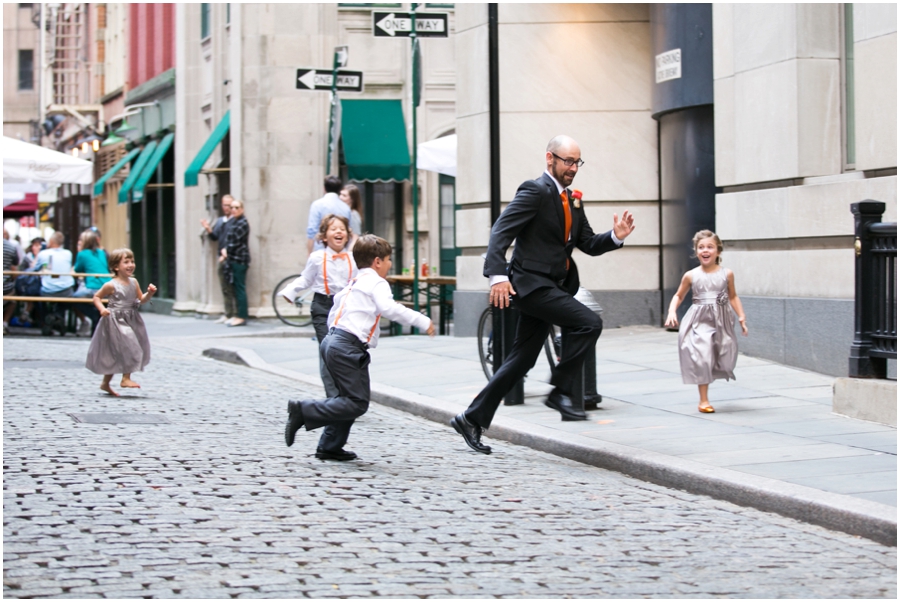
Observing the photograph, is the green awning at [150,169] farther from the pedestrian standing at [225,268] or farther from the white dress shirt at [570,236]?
the white dress shirt at [570,236]

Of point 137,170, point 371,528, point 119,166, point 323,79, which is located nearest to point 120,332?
point 371,528

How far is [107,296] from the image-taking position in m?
11.3

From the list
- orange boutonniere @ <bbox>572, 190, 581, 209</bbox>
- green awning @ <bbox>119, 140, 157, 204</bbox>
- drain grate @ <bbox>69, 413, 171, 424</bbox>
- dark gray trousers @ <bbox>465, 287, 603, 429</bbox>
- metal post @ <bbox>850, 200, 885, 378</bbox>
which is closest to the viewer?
dark gray trousers @ <bbox>465, 287, 603, 429</bbox>

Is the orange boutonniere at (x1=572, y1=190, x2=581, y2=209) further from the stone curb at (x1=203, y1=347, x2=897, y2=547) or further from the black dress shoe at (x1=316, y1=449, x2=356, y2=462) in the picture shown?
the black dress shoe at (x1=316, y1=449, x2=356, y2=462)

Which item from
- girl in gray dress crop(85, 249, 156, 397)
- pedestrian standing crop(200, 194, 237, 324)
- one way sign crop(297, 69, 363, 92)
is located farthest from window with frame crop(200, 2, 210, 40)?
girl in gray dress crop(85, 249, 156, 397)

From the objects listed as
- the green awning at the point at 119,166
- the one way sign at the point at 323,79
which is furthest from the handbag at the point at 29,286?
the green awning at the point at 119,166

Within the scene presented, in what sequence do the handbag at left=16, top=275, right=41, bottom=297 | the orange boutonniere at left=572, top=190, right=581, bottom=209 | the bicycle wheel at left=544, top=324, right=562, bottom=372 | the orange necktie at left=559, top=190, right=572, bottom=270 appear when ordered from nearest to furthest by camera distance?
the orange necktie at left=559, top=190, right=572, bottom=270 < the orange boutonniere at left=572, top=190, right=581, bottom=209 < the bicycle wheel at left=544, top=324, right=562, bottom=372 < the handbag at left=16, top=275, right=41, bottom=297

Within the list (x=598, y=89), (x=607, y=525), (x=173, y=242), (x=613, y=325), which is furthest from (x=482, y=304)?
(x=173, y=242)

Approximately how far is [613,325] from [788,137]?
4297 millimetres

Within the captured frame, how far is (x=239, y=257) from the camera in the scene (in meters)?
21.1

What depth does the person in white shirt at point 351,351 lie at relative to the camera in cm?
739

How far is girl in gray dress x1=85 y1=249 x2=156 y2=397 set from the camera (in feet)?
36.1

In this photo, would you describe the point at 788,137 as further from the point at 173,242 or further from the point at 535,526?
the point at 173,242

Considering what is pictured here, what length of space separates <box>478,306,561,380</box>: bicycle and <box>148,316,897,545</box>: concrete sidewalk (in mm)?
240
